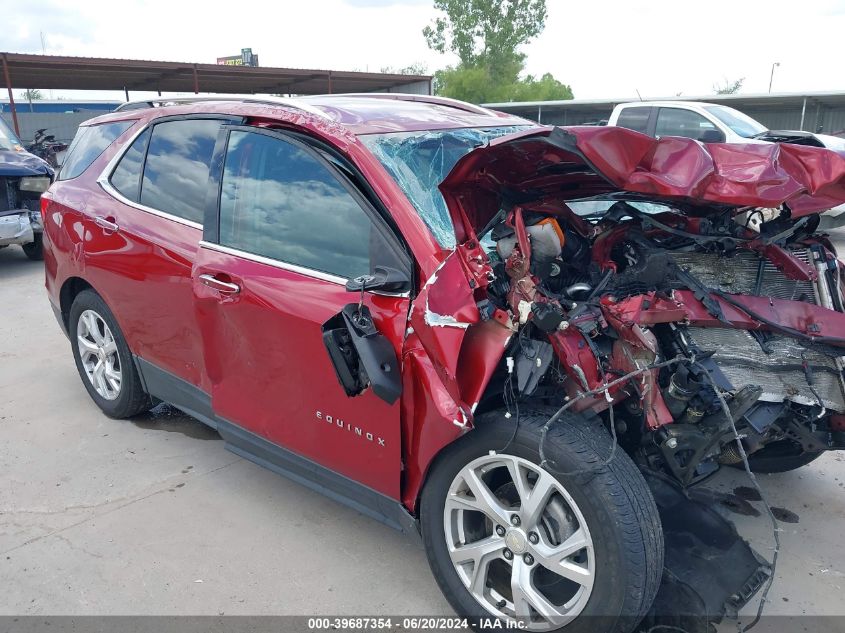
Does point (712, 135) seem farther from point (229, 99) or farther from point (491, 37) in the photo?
point (491, 37)

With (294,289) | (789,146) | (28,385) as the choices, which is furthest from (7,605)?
(789,146)

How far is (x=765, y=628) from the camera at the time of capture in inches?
101

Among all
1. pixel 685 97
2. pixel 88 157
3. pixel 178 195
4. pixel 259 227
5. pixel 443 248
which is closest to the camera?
pixel 443 248

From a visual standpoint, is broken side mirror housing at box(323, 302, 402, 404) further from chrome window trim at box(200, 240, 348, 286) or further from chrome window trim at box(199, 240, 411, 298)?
chrome window trim at box(200, 240, 348, 286)

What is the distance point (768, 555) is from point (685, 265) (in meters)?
1.40

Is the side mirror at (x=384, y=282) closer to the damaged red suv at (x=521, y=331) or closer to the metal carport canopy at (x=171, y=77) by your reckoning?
the damaged red suv at (x=521, y=331)

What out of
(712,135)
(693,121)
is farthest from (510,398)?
(693,121)

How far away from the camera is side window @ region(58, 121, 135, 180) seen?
4078 millimetres

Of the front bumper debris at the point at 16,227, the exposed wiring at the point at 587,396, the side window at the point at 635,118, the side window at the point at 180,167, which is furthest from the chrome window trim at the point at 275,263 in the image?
the side window at the point at 635,118

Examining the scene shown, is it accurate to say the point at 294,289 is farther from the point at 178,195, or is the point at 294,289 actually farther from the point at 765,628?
→ the point at 765,628

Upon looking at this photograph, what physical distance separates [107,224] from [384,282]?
2.15 metres

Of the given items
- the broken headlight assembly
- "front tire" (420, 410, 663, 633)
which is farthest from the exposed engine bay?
the broken headlight assembly

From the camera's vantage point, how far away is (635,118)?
11.5m

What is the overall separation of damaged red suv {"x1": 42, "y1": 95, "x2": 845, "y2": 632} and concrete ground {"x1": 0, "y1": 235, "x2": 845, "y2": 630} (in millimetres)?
354
